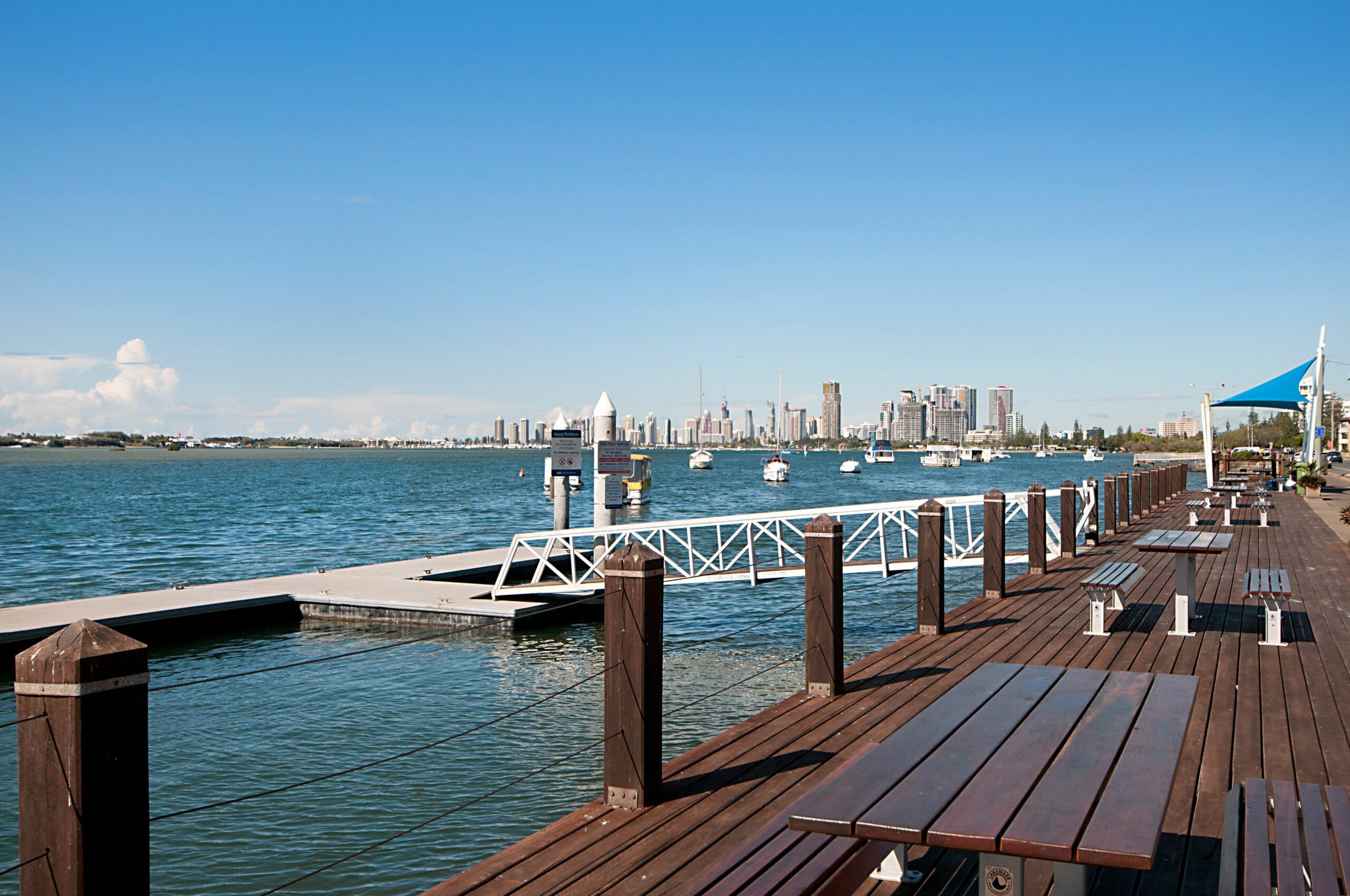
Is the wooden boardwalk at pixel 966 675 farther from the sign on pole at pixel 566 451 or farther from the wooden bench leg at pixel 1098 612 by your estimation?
the sign on pole at pixel 566 451

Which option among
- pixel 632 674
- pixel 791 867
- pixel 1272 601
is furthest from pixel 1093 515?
pixel 791 867

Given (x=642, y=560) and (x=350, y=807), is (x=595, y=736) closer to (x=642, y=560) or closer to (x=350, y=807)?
(x=350, y=807)

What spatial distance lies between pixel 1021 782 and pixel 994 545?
868 cm

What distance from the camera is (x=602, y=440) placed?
20.3m

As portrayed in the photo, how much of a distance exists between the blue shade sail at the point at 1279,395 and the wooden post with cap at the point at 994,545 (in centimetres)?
2587

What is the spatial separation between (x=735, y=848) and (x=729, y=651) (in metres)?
11.0

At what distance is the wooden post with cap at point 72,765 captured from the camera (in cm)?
282

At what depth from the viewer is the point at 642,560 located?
4.86 meters

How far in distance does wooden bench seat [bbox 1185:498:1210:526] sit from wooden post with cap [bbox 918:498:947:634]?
41.6 feet

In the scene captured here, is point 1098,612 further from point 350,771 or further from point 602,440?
point 602,440

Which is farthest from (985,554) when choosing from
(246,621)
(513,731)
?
(246,621)

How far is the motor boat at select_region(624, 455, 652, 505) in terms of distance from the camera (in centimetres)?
5416

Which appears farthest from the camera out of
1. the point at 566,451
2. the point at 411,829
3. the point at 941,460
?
the point at 941,460

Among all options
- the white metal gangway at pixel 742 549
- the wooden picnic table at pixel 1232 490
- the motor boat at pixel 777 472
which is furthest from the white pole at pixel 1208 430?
the motor boat at pixel 777 472
